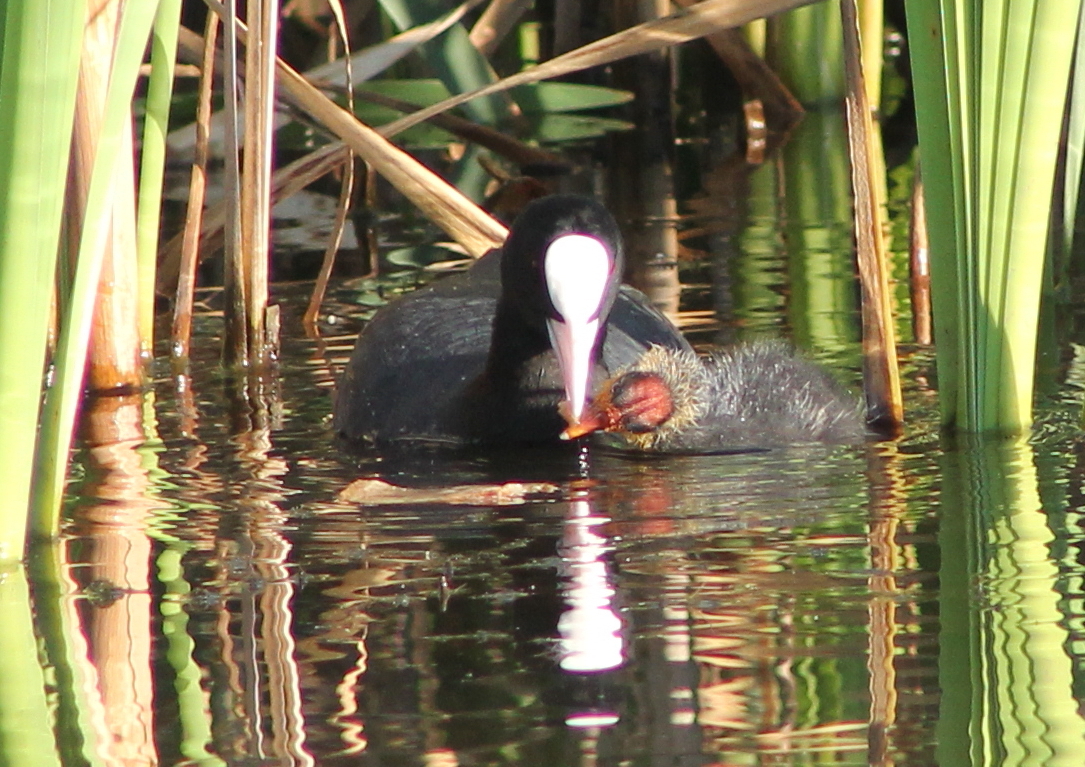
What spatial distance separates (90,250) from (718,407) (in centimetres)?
145

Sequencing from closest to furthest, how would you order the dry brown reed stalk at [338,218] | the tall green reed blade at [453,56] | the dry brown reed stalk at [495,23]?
1. the dry brown reed stalk at [338,218]
2. the tall green reed blade at [453,56]
3. the dry brown reed stalk at [495,23]

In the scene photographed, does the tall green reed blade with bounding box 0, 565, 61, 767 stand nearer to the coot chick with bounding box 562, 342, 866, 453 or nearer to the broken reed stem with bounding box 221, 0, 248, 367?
the coot chick with bounding box 562, 342, 866, 453

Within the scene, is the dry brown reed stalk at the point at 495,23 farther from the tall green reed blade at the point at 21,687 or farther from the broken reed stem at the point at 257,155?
the tall green reed blade at the point at 21,687

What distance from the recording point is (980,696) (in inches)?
78.7

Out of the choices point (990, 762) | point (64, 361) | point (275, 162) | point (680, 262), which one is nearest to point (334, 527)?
point (64, 361)

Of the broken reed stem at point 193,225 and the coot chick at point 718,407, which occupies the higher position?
the broken reed stem at point 193,225

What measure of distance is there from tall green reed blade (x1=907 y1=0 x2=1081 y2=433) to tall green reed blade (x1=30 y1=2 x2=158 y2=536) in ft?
3.84

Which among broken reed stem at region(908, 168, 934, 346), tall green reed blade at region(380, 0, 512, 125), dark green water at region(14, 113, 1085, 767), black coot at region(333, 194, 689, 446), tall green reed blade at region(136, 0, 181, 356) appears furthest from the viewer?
tall green reed blade at region(380, 0, 512, 125)

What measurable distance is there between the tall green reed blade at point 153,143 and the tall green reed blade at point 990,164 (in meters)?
1.43

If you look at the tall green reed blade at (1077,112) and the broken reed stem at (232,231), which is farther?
the broken reed stem at (232,231)

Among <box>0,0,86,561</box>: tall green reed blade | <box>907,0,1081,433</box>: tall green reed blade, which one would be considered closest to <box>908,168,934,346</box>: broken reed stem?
<box>907,0,1081,433</box>: tall green reed blade

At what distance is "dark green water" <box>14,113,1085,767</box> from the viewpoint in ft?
6.35

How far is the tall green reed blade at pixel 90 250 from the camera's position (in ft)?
7.84

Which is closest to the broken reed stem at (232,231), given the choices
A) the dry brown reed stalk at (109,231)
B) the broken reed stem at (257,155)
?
the broken reed stem at (257,155)
